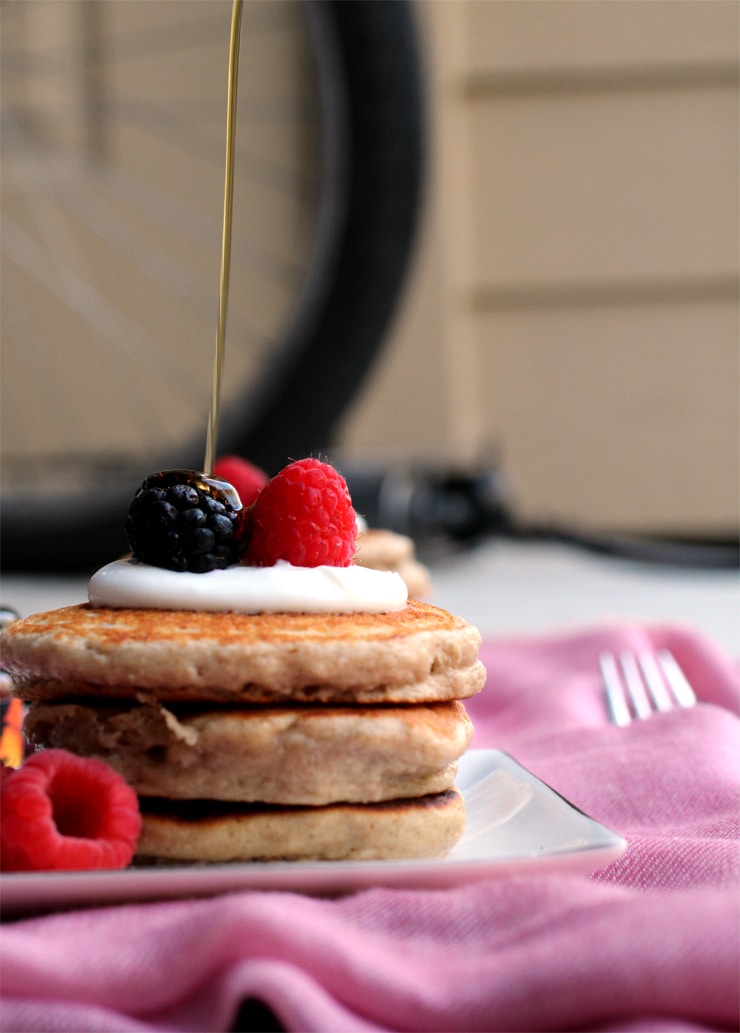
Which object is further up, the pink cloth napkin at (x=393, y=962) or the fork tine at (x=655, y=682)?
the pink cloth napkin at (x=393, y=962)

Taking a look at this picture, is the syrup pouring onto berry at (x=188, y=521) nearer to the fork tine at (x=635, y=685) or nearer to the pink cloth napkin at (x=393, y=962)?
the pink cloth napkin at (x=393, y=962)

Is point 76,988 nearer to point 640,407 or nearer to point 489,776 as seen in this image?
point 489,776

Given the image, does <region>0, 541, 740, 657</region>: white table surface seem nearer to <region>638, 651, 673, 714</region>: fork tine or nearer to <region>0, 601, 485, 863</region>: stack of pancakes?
<region>638, 651, 673, 714</region>: fork tine

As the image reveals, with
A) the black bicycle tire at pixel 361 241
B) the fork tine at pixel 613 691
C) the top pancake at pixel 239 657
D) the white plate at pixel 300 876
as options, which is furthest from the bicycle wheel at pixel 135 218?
the white plate at pixel 300 876

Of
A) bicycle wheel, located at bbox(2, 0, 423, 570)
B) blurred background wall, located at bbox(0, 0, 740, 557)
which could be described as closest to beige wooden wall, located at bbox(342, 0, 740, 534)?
blurred background wall, located at bbox(0, 0, 740, 557)

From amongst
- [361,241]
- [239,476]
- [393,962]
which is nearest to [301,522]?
[393,962]

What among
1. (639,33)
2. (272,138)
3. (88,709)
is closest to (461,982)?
(88,709)

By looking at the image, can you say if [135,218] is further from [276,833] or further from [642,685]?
[276,833]

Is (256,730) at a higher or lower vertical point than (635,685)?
higher
